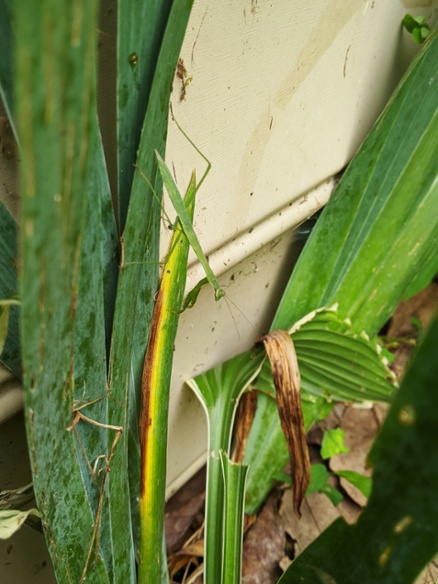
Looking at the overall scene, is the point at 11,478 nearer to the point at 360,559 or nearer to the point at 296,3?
the point at 360,559

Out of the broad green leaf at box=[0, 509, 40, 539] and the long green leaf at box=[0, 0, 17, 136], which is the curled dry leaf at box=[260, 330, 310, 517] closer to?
the broad green leaf at box=[0, 509, 40, 539]

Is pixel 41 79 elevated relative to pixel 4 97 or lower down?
lower down

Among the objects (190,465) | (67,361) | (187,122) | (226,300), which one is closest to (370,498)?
(67,361)

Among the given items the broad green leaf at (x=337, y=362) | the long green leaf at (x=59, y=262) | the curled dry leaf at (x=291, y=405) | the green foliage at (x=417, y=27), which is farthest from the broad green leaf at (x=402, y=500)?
the green foliage at (x=417, y=27)

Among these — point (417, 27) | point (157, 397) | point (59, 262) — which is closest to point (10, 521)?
point (157, 397)

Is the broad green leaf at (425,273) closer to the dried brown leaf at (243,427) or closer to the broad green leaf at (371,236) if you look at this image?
the broad green leaf at (371,236)

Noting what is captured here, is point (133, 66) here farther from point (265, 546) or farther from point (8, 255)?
point (265, 546)

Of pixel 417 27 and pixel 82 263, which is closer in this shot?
pixel 82 263

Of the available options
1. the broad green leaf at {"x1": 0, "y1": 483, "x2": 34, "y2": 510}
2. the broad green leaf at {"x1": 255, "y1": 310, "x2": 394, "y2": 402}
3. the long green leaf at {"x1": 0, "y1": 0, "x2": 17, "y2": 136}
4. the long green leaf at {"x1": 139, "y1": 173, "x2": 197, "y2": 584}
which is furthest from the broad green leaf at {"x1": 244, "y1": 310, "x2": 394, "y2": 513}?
the long green leaf at {"x1": 0, "y1": 0, "x2": 17, "y2": 136}
